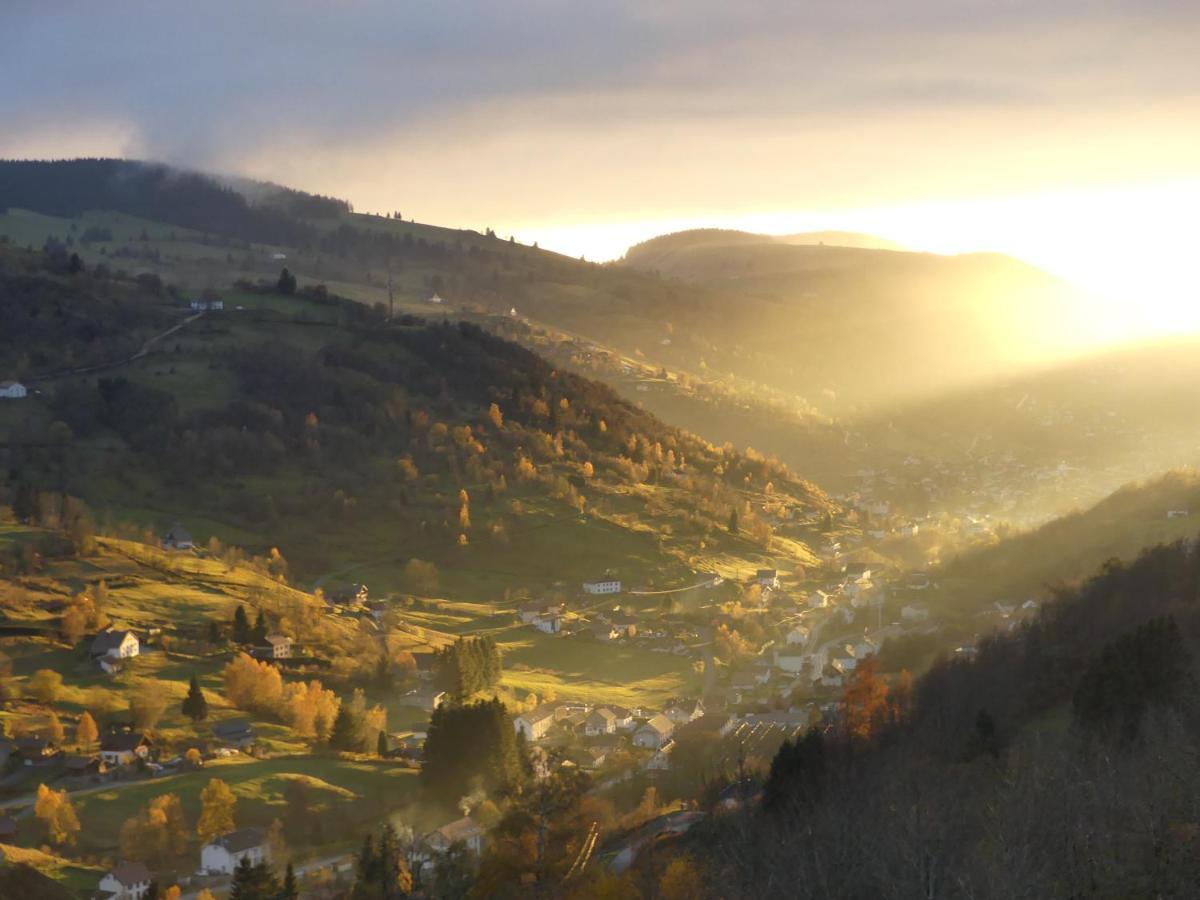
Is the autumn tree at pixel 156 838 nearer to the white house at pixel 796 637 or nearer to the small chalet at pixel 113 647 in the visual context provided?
the small chalet at pixel 113 647

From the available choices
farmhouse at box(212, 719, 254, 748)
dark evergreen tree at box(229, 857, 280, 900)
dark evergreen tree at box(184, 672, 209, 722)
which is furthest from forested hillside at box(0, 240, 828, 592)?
dark evergreen tree at box(229, 857, 280, 900)

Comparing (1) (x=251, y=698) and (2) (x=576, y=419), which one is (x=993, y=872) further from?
(2) (x=576, y=419)

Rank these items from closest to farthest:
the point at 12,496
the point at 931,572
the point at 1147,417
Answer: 1. the point at 12,496
2. the point at 931,572
3. the point at 1147,417

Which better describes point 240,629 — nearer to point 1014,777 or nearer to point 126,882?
point 126,882

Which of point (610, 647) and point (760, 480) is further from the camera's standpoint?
point (760, 480)

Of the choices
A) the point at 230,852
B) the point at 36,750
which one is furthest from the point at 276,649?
the point at 230,852

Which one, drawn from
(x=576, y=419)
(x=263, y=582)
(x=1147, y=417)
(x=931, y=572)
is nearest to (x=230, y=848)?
(x=263, y=582)
